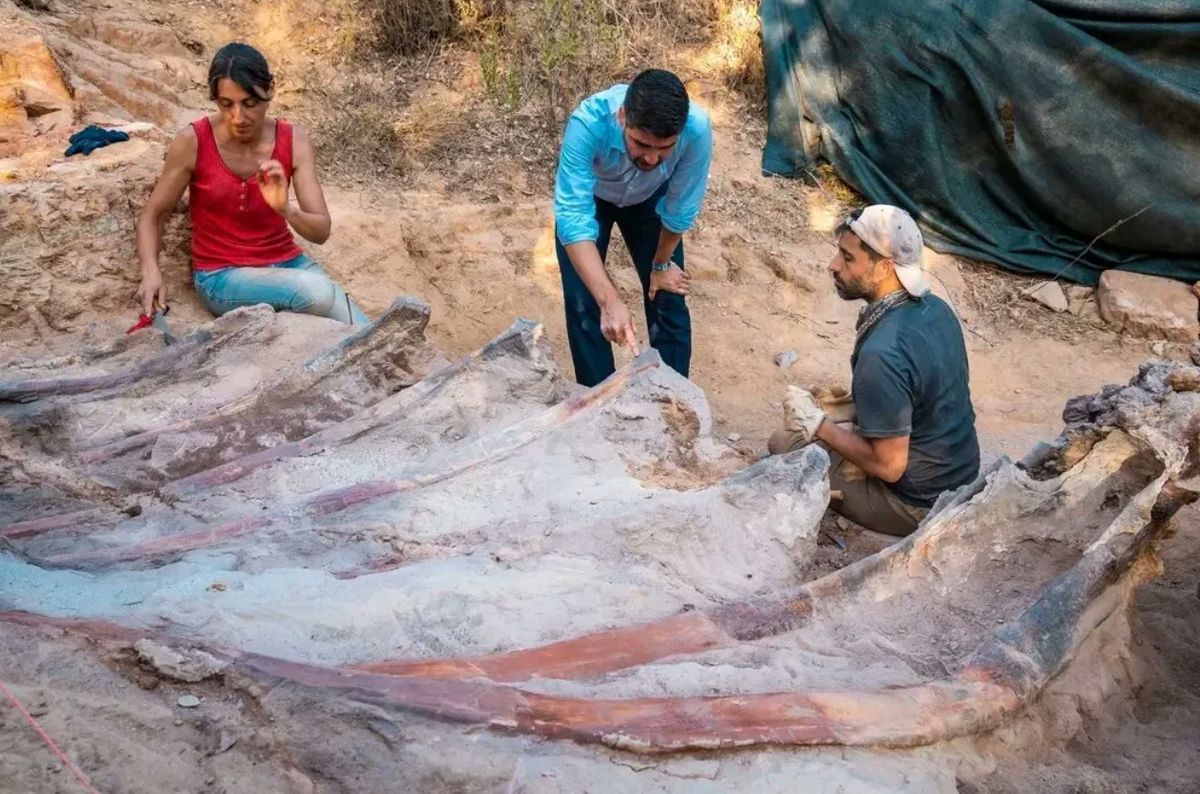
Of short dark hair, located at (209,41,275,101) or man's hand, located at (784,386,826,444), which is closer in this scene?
man's hand, located at (784,386,826,444)

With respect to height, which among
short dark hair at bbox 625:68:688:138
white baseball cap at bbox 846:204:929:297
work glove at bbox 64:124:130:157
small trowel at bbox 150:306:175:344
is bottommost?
small trowel at bbox 150:306:175:344

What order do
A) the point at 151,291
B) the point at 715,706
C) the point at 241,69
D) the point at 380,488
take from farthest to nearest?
1. the point at 151,291
2. the point at 241,69
3. the point at 380,488
4. the point at 715,706

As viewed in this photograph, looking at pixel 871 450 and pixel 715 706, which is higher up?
pixel 715 706

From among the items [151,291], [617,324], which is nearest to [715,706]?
[617,324]

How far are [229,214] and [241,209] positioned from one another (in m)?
0.05

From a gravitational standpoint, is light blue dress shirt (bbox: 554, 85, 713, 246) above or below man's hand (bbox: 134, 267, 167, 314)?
above

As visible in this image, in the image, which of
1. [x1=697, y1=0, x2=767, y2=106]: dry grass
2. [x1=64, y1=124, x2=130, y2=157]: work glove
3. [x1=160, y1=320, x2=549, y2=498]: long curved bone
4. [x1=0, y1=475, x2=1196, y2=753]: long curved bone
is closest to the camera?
[x1=0, y1=475, x2=1196, y2=753]: long curved bone

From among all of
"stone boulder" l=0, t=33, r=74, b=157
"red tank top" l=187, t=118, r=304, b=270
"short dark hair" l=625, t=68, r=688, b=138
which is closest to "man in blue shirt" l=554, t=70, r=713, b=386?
"short dark hair" l=625, t=68, r=688, b=138

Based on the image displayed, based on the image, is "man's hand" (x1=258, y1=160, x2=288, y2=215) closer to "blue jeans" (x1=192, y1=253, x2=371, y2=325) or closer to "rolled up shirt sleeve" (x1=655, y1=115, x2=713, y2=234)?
"blue jeans" (x1=192, y1=253, x2=371, y2=325)

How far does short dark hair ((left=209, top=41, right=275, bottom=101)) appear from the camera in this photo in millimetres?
3410

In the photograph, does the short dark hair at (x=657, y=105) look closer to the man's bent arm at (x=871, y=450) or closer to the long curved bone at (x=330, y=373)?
the long curved bone at (x=330, y=373)

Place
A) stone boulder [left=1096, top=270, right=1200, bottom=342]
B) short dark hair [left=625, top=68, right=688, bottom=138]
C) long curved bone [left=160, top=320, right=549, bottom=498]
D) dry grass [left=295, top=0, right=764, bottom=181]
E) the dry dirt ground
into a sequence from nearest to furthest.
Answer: long curved bone [left=160, top=320, right=549, bottom=498], short dark hair [left=625, top=68, right=688, bottom=138], the dry dirt ground, stone boulder [left=1096, top=270, right=1200, bottom=342], dry grass [left=295, top=0, right=764, bottom=181]

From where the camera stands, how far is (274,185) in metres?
3.47

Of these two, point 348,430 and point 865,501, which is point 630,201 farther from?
point 348,430
